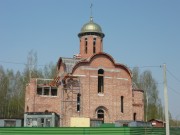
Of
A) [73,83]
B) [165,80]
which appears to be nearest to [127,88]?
[73,83]

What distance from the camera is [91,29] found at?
38.2 m

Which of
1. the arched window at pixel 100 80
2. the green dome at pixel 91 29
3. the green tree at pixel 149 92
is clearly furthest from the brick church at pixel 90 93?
the green tree at pixel 149 92

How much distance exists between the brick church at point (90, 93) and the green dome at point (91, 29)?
4.79 metres

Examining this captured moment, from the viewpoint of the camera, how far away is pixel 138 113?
35.8 metres

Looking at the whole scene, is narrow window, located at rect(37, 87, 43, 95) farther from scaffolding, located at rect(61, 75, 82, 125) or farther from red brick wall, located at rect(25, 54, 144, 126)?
scaffolding, located at rect(61, 75, 82, 125)

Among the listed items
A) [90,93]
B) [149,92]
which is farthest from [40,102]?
[149,92]

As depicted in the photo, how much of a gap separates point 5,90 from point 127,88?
19.4m

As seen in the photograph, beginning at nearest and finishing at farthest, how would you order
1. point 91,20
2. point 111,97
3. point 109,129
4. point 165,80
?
point 109,129 → point 165,80 → point 111,97 → point 91,20

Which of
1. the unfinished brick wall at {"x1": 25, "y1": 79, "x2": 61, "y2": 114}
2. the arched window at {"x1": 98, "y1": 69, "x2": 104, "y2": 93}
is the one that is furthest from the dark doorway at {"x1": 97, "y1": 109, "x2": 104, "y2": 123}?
the unfinished brick wall at {"x1": 25, "y1": 79, "x2": 61, "y2": 114}

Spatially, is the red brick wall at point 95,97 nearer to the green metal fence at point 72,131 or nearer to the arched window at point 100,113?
the arched window at point 100,113

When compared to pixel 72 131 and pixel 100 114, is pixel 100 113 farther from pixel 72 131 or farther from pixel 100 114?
pixel 72 131

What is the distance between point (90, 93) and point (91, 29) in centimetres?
895

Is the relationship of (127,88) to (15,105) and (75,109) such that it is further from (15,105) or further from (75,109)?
(15,105)

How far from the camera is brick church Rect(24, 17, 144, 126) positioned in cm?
3200
